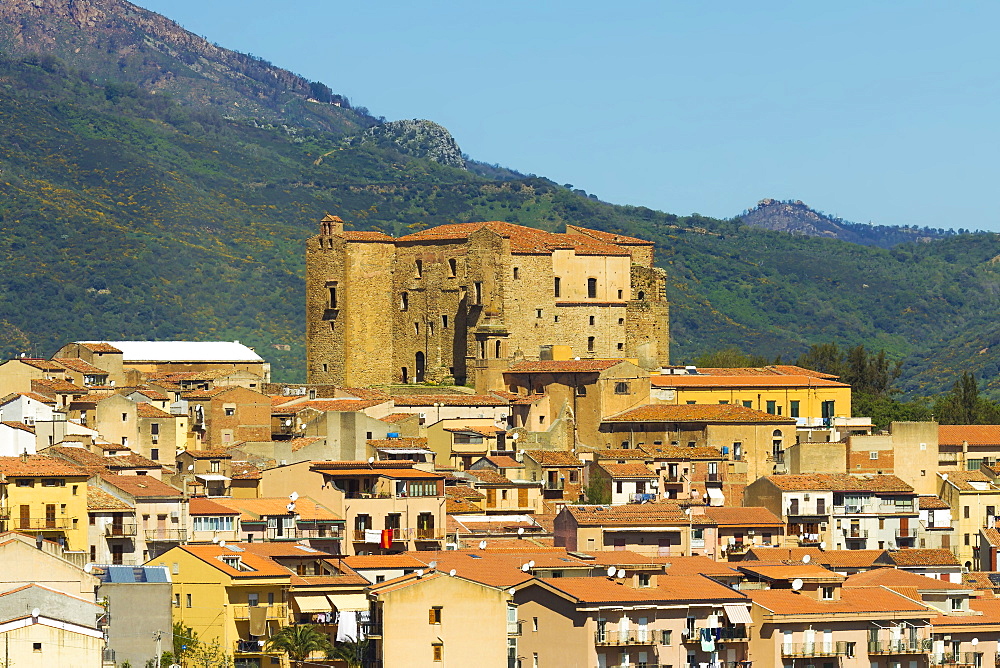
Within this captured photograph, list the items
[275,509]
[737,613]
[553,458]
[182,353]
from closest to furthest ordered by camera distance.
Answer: [737,613], [275,509], [553,458], [182,353]

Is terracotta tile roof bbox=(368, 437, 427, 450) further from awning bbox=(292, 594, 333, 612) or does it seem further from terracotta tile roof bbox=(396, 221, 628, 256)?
terracotta tile roof bbox=(396, 221, 628, 256)

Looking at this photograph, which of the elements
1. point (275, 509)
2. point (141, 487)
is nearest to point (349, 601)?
point (275, 509)

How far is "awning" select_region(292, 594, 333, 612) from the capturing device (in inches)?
1914

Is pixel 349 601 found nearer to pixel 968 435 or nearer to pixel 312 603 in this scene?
pixel 312 603

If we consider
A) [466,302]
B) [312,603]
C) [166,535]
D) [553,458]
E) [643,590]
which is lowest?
[312,603]

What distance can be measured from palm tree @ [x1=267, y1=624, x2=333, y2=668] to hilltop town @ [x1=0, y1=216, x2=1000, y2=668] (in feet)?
0.20

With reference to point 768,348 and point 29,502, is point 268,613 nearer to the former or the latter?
point 29,502

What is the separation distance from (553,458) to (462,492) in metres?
7.06

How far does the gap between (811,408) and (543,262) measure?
12.2 metres

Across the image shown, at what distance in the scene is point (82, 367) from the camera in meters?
86.8

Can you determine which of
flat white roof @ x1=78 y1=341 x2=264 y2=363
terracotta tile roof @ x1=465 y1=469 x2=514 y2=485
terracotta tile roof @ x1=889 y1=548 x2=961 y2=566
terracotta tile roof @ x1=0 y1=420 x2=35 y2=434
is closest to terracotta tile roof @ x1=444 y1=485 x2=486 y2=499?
terracotta tile roof @ x1=465 y1=469 x2=514 y2=485

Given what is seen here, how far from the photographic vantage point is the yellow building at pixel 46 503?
51.5 meters

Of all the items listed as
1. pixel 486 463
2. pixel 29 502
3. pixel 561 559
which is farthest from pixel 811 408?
pixel 29 502

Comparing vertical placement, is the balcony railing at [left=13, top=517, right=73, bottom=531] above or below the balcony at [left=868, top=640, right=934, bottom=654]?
above
